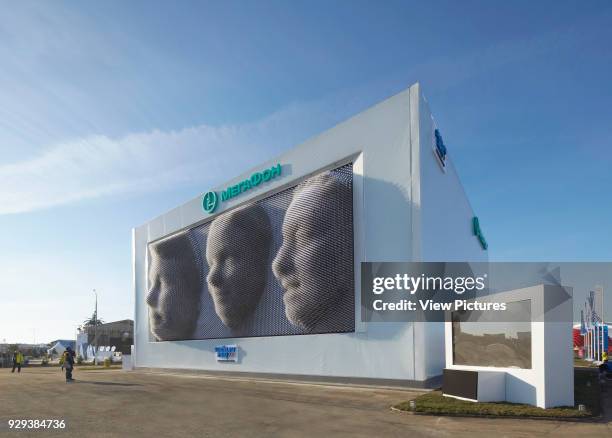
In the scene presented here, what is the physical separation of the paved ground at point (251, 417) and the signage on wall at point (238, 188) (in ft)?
43.6

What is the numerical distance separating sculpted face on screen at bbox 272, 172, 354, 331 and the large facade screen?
1.8 inches

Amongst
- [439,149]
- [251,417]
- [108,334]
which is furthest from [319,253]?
[108,334]

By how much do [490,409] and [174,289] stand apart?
29.5 meters

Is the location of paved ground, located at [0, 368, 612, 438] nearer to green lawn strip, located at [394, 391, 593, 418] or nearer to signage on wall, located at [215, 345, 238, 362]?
green lawn strip, located at [394, 391, 593, 418]

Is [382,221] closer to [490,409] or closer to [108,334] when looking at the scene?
[490,409]

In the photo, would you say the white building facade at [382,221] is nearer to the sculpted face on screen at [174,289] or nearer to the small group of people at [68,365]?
the sculpted face on screen at [174,289]

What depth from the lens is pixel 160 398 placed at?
1852 cm

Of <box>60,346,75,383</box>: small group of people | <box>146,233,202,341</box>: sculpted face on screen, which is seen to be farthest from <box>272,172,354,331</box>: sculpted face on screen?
<box>146,233,202,341</box>: sculpted face on screen

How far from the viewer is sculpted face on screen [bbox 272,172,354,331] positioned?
2419cm

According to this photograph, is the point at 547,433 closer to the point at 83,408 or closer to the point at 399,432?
the point at 399,432

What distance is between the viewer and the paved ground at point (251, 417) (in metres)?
11.5

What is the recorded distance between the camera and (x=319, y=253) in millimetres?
24656

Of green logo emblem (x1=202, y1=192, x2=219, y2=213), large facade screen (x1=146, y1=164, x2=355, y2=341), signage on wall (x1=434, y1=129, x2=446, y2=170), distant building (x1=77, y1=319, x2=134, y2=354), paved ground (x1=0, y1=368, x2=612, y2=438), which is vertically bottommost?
distant building (x1=77, y1=319, x2=134, y2=354)

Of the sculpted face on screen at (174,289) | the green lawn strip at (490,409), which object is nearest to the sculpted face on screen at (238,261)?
the sculpted face on screen at (174,289)
